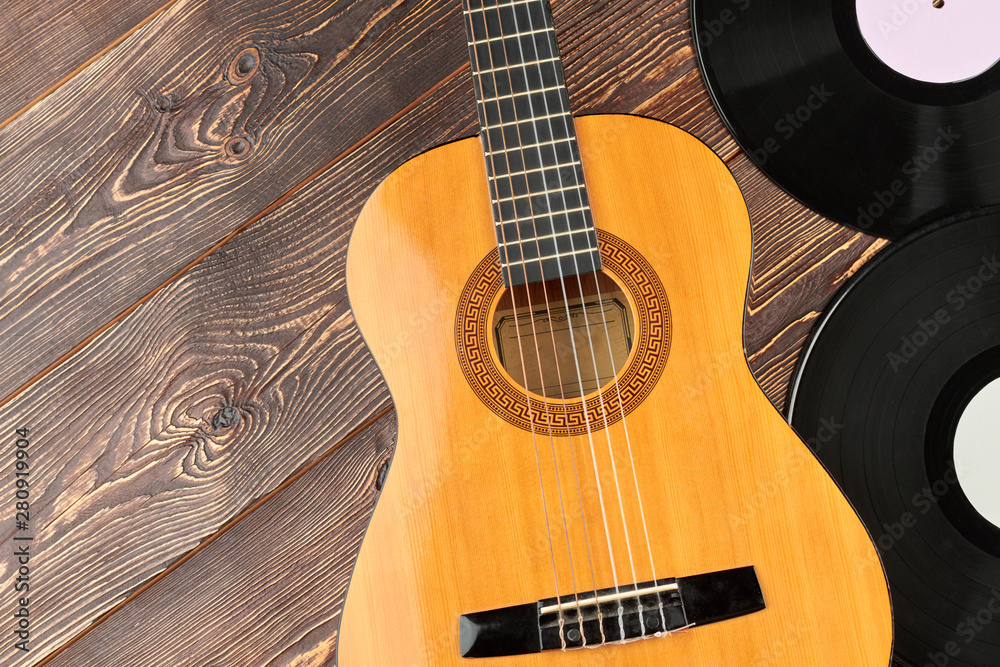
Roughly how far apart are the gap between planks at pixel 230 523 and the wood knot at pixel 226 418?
0.12 m

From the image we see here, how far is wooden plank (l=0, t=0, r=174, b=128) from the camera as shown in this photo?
3.32ft

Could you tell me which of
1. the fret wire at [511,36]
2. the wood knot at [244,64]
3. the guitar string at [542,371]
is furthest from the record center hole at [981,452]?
the wood knot at [244,64]

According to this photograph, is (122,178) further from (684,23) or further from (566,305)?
(684,23)

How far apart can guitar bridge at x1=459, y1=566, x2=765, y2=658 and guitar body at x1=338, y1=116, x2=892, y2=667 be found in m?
0.01

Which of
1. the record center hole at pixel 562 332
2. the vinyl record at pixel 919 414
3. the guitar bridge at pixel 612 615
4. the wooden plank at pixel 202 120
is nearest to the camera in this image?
the guitar bridge at pixel 612 615

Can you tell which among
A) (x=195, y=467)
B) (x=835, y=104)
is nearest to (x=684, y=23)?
(x=835, y=104)

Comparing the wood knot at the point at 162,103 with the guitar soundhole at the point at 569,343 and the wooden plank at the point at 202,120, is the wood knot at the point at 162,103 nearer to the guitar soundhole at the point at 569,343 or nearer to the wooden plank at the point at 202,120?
the wooden plank at the point at 202,120

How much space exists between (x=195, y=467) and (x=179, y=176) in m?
0.46

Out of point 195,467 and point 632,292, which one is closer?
point 632,292

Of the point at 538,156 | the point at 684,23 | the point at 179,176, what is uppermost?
the point at 684,23

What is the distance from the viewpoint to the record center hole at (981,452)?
90cm

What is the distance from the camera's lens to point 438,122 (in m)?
1.00

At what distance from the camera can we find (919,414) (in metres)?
0.91

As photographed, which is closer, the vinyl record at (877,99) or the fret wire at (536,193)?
the fret wire at (536,193)
